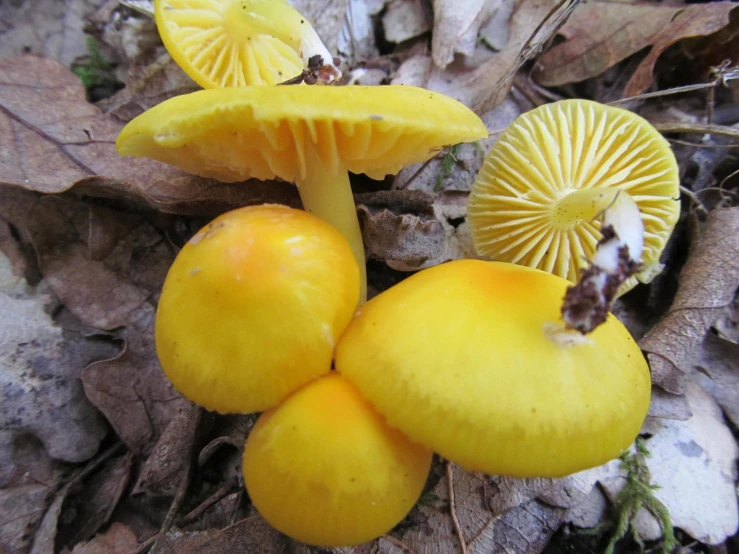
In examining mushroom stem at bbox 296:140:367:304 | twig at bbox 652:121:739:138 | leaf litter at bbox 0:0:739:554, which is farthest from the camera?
twig at bbox 652:121:739:138

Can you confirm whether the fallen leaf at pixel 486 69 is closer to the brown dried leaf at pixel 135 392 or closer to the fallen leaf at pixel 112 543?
the brown dried leaf at pixel 135 392

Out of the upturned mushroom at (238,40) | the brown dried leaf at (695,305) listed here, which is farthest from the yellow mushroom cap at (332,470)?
the upturned mushroom at (238,40)

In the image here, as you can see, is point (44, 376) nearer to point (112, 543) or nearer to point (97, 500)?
point (97, 500)

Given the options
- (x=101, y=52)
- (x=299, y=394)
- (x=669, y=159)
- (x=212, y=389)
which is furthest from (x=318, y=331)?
(x=101, y=52)

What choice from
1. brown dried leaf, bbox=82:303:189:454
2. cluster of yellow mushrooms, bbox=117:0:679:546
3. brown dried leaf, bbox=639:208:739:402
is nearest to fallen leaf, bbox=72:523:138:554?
brown dried leaf, bbox=82:303:189:454

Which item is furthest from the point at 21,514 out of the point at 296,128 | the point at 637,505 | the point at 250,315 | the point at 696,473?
the point at 696,473

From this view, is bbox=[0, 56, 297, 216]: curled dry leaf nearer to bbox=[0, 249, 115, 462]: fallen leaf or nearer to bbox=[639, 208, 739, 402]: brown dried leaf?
bbox=[0, 249, 115, 462]: fallen leaf
